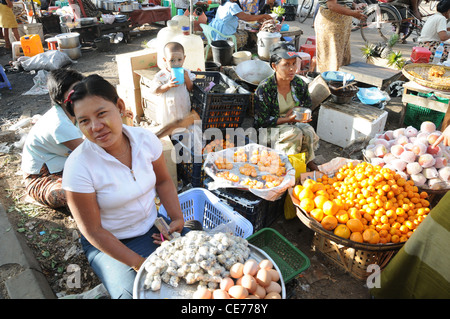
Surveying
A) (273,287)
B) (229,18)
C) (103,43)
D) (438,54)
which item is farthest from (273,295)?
(103,43)

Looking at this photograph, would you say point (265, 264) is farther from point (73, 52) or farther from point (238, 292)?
point (73, 52)

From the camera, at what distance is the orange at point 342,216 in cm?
256

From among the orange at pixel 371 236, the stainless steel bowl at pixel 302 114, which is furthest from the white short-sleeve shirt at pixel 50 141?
the orange at pixel 371 236

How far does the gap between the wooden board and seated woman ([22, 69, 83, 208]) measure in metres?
4.39

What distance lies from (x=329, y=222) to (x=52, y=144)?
8.31 feet

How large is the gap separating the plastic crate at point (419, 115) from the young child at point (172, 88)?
3.40 meters

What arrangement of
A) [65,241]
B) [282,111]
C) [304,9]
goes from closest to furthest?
[65,241] → [282,111] → [304,9]

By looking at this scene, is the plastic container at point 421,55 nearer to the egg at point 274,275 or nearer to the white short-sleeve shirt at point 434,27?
the white short-sleeve shirt at point 434,27

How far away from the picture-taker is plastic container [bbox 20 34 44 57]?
24.8 feet

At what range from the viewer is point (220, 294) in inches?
62.4

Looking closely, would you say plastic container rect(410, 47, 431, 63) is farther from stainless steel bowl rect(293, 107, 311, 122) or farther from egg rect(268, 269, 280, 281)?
egg rect(268, 269, 280, 281)

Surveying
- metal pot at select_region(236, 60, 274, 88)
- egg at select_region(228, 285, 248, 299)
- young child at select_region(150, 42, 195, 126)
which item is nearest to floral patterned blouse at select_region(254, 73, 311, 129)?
young child at select_region(150, 42, 195, 126)

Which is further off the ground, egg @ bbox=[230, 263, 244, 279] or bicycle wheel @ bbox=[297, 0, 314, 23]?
bicycle wheel @ bbox=[297, 0, 314, 23]

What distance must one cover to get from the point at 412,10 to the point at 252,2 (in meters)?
5.37
